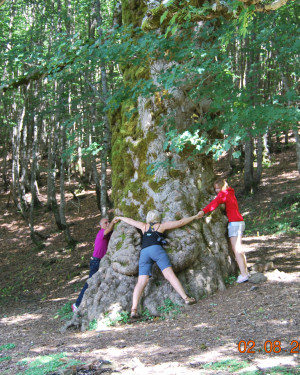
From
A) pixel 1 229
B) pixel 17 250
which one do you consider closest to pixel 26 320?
pixel 17 250

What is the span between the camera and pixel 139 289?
6281 mm

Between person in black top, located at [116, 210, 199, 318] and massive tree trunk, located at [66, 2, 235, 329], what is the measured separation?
218 millimetres

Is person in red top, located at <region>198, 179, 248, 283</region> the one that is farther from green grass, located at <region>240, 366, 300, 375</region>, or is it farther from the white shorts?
green grass, located at <region>240, 366, 300, 375</region>

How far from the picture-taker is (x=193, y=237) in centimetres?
686

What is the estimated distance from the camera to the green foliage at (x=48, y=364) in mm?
4212

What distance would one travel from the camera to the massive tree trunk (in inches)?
261

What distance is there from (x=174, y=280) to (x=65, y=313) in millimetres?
2895

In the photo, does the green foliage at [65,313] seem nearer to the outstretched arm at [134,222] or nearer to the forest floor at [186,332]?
the forest floor at [186,332]

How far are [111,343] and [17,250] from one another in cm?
1171

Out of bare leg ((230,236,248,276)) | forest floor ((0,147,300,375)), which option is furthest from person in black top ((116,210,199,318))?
bare leg ((230,236,248,276))

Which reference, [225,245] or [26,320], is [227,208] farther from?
[26,320]

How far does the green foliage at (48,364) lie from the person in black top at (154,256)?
173cm

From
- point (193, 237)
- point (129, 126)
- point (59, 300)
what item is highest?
point (129, 126)

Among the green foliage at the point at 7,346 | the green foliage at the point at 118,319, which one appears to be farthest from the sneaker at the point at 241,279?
the green foliage at the point at 7,346
